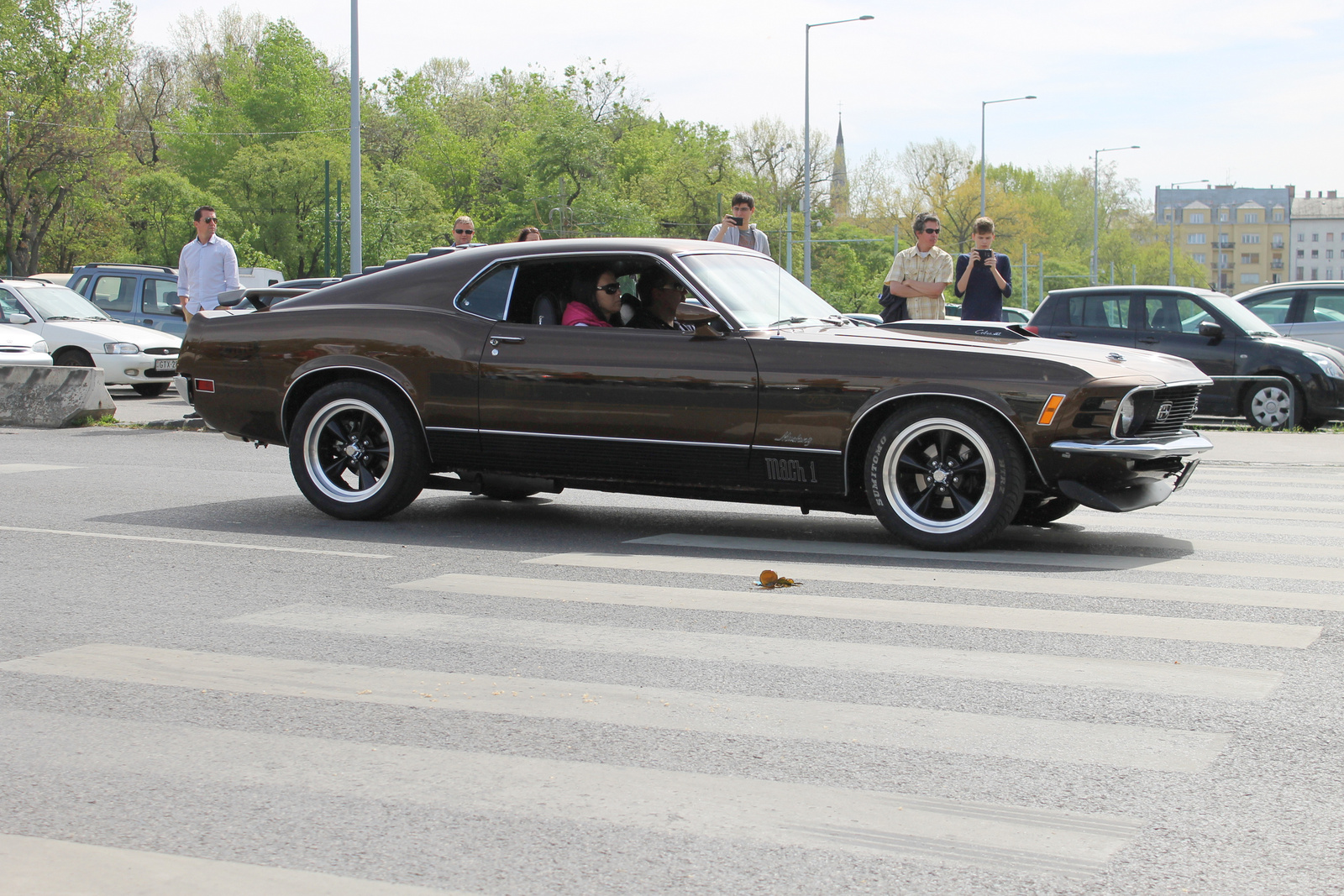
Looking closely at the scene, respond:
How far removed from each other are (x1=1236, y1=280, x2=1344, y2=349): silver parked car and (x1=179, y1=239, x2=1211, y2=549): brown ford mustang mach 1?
1163cm

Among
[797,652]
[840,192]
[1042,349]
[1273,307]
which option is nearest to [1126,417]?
[1042,349]

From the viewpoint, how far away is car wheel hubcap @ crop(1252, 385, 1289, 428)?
15148 mm

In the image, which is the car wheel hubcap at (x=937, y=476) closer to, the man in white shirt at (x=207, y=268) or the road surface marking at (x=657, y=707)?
the road surface marking at (x=657, y=707)

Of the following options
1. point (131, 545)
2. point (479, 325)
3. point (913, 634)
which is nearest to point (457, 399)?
point (479, 325)

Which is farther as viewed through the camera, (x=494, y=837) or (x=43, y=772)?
(x=43, y=772)

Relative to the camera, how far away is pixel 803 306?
784cm

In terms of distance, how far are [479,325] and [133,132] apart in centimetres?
7413

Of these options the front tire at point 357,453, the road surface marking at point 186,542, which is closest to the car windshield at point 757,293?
the front tire at point 357,453

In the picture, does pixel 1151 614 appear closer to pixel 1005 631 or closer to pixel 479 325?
pixel 1005 631

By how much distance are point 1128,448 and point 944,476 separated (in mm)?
869

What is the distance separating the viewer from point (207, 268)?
14.4 meters

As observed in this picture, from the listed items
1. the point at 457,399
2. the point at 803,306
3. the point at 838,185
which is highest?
the point at 838,185

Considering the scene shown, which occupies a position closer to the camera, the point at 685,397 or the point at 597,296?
the point at 685,397

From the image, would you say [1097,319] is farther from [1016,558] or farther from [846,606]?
[846,606]
